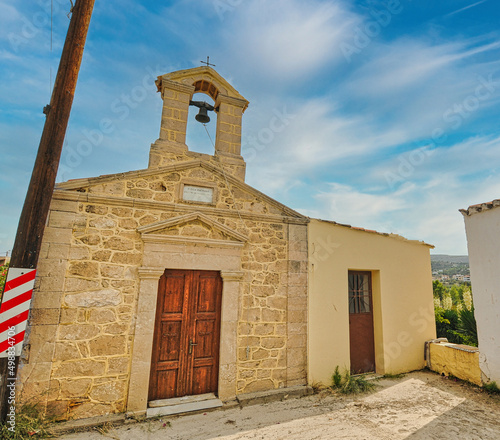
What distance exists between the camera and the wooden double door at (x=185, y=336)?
14.6 feet

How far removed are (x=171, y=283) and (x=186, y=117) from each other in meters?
3.24

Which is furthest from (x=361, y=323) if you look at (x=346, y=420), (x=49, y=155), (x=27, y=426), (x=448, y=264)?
(x=448, y=264)

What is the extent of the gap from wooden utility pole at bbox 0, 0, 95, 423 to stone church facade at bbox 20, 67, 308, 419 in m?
0.91

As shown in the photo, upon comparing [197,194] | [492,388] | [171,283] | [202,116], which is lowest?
[492,388]

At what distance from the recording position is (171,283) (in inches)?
184

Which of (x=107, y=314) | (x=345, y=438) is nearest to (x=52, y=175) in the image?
(x=107, y=314)

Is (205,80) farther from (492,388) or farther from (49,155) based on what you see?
(492,388)

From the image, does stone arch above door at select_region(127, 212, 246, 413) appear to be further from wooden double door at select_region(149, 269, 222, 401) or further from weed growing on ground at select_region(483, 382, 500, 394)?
weed growing on ground at select_region(483, 382, 500, 394)

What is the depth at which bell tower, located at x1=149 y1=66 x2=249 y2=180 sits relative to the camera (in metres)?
5.25

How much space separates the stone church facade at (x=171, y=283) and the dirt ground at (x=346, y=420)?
45 centimetres

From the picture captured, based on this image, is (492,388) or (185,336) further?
(492,388)

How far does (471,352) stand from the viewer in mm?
5531

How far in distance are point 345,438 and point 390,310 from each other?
3.37 metres

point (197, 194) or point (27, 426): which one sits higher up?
point (197, 194)
